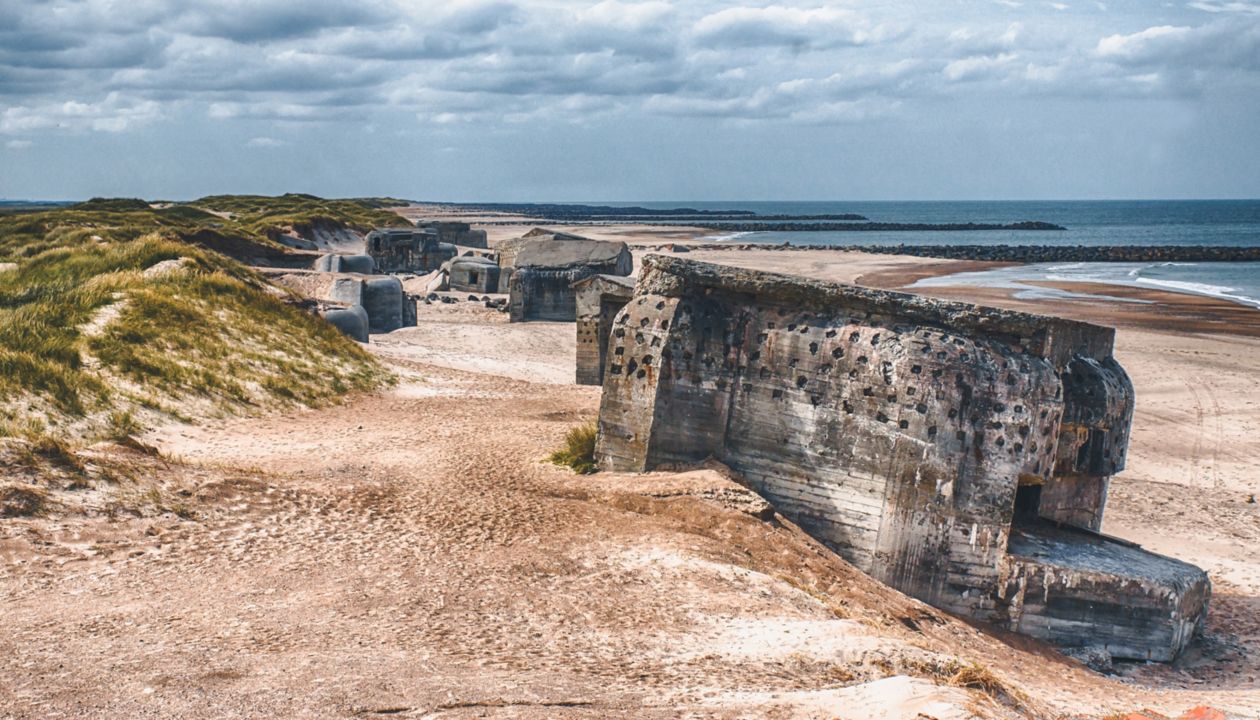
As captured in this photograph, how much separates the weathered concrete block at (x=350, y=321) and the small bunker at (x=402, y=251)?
20.4 meters

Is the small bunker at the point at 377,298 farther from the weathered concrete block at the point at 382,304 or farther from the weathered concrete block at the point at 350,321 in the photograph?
the weathered concrete block at the point at 350,321

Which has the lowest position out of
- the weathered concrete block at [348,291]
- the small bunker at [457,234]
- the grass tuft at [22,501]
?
the grass tuft at [22,501]

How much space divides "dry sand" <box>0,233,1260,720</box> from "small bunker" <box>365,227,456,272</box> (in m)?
28.8

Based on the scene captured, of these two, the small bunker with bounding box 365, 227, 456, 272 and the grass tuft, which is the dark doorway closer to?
the grass tuft

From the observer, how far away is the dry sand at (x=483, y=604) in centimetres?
573

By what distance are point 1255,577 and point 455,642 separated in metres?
9.45

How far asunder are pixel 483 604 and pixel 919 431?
14.2 ft

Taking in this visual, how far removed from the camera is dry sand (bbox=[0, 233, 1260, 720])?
5734 millimetres

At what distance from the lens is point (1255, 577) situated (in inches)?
461

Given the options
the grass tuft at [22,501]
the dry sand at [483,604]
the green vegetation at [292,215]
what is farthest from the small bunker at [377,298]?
the green vegetation at [292,215]

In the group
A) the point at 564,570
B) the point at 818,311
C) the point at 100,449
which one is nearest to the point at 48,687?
the point at 564,570

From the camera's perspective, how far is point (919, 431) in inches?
376

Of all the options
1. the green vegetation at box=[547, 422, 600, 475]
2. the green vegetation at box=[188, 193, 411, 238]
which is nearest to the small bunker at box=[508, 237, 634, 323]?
the green vegetation at box=[547, 422, 600, 475]

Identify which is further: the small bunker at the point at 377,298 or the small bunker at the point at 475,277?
the small bunker at the point at 475,277
